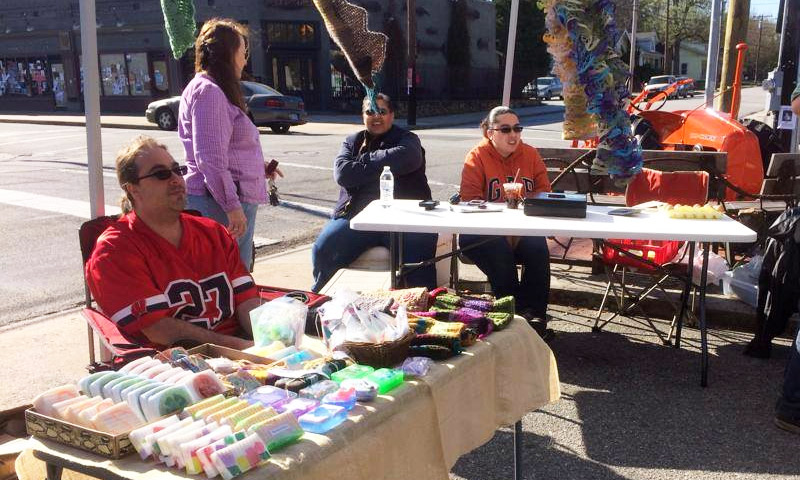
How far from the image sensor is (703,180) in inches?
217

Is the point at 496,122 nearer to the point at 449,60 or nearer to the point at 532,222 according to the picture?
the point at 532,222

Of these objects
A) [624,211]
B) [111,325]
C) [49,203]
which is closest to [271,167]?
[111,325]

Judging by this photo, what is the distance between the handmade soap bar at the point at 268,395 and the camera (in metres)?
1.92

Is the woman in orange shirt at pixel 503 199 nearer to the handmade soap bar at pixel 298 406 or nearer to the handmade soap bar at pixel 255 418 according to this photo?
the handmade soap bar at pixel 298 406

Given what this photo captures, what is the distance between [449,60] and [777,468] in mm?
30618

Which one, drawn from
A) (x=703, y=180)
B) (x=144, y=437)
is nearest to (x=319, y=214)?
(x=703, y=180)

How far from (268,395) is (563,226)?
2459 millimetres

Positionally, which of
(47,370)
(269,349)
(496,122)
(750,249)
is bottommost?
(47,370)

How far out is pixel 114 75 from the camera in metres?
29.6

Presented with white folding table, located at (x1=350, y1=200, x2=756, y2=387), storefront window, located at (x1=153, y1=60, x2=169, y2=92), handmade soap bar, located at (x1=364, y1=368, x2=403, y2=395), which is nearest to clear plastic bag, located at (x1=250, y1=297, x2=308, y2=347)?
handmade soap bar, located at (x1=364, y1=368, x2=403, y2=395)

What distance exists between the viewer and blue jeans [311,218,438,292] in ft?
15.9

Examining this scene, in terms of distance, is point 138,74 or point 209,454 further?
point 138,74

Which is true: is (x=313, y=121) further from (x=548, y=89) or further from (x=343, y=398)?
(x=343, y=398)

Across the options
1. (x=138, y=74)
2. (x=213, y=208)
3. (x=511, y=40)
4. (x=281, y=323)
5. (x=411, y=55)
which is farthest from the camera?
(x=138, y=74)
